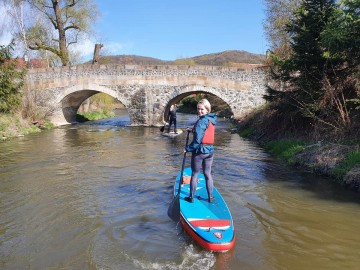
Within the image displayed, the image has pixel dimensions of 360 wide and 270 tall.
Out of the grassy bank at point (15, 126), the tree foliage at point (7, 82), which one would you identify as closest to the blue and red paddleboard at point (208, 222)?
the grassy bank at point (15, 126)

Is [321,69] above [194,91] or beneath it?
above

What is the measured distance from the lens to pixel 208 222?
17.3ft

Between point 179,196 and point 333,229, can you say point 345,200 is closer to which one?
point 333,229

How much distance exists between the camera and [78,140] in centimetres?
1625

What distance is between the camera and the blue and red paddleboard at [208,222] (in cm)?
482

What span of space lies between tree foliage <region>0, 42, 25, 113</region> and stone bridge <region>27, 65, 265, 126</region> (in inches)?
140

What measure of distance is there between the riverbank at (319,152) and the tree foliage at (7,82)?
1203 cm

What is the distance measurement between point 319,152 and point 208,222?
18.5 feet

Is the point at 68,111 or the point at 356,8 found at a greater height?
the point at 356,8

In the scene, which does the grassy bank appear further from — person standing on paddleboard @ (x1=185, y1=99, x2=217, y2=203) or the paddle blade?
person standing on paddleboard @ (x1=185, y1=99, x2=217, y2=203)

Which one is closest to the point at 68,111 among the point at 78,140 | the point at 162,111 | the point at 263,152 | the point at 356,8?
the point at 162,111

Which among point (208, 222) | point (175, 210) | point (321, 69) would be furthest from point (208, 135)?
point (321, 69)

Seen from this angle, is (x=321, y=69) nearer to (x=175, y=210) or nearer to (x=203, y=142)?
(x=203, y=142)

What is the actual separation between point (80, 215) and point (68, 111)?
20.4 metres
